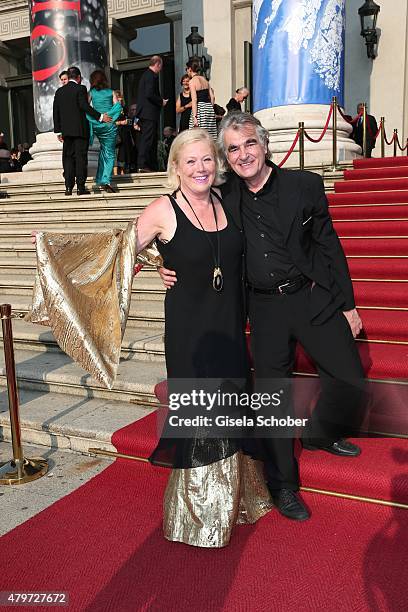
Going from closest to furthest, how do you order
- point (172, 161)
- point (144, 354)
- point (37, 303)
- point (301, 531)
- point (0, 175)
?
point (172, 161)
point (301, 531)
point (37, 303)
point (144, 354)
point (0, 175)

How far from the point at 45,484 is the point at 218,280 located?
1795 mm

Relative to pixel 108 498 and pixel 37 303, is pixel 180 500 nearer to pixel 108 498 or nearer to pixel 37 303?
pixel 108 498

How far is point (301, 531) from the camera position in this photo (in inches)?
105

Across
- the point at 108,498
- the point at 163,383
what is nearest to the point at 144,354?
the point at 163,383

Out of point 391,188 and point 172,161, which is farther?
point 391,188

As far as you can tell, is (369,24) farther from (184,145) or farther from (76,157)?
(184,145)

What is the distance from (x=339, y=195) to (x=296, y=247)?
15.0ft

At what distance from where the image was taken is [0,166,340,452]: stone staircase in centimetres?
387

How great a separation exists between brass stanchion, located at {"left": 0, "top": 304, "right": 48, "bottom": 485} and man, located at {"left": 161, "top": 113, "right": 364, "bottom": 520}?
1544mm

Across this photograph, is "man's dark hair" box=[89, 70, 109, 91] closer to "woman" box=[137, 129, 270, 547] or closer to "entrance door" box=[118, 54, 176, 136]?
"woman" box=[137, 129, 270, 547]

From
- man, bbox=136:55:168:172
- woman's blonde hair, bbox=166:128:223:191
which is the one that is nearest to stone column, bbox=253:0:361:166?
man, bbox=136:55:168:172

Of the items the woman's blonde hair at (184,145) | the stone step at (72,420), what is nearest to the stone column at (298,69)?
the stone step at (72,420)

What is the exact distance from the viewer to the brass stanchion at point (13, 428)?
3320 mm

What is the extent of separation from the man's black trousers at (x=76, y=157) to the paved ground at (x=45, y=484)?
5.92 metres
